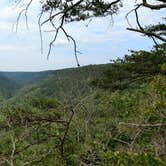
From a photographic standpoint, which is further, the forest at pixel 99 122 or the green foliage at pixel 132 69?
the green foliage at pixel 132 69

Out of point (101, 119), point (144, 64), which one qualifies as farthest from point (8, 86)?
point (144, 64)

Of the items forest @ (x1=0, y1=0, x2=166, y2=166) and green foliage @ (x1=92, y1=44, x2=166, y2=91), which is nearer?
forest @ (x1=0, y1=0, x2=166, y2=166)

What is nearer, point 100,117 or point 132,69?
point 132,69

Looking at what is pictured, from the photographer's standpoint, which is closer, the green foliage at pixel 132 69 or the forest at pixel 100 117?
the forest at pixel 100 117

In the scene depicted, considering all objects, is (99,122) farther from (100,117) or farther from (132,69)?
(132,69)

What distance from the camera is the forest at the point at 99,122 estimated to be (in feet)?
10.8

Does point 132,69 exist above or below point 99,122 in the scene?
above

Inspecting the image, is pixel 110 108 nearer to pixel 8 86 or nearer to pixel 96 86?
pixel 96 86

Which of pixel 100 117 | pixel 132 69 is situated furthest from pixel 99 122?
pixel 132 69

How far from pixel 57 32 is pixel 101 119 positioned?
13.3 meters

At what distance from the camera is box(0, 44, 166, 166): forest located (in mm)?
3283

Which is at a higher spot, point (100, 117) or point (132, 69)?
point (132, 69)

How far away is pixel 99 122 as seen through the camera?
18.0 m

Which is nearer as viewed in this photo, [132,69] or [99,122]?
[132,69]
